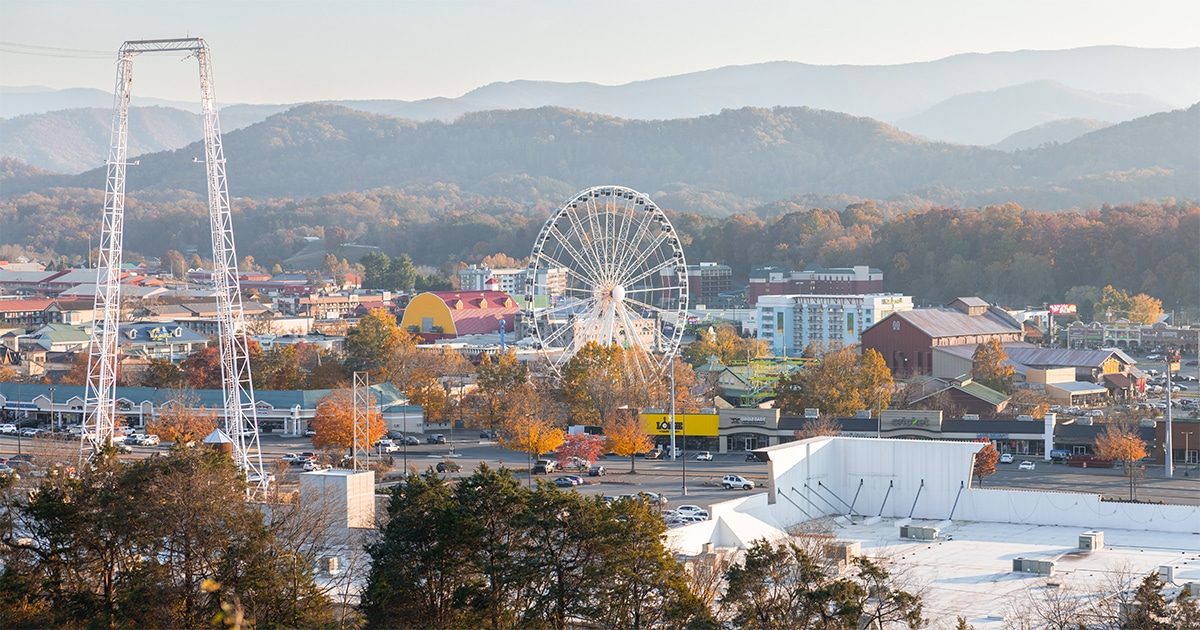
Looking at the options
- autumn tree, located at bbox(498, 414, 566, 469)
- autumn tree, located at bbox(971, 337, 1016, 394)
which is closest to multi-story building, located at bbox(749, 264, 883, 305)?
autumn tree, located at bbox(971, 337, 1016, 394)

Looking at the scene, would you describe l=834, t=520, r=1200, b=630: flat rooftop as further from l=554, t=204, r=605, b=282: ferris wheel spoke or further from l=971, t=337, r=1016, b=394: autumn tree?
l=971, t=337, r=1016, b=394: autumn tree

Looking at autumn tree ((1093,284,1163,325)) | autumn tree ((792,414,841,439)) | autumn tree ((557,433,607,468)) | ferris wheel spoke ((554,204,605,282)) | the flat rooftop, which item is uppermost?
ferris wheel spoke ((554,204,605,282))

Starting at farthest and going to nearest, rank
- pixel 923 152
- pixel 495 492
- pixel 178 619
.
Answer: pixel 923 152 < pixel 495 492 < pixel 178 619

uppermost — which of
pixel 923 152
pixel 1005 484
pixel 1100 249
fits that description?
pixel 923 152

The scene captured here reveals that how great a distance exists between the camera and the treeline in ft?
230

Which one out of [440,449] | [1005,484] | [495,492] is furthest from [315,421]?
[495,492]

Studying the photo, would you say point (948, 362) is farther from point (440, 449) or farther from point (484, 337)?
point (484, 337)

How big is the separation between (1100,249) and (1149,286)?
3926 millimetres

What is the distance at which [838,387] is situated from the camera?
36125 mm

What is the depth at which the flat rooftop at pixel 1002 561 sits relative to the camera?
732 inches

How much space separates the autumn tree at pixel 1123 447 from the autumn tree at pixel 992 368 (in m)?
8.68

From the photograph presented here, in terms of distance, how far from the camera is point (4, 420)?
39156mm

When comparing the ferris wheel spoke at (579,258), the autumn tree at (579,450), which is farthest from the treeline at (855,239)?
the autumn tree at (579,450)

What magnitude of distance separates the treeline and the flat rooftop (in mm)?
45715
